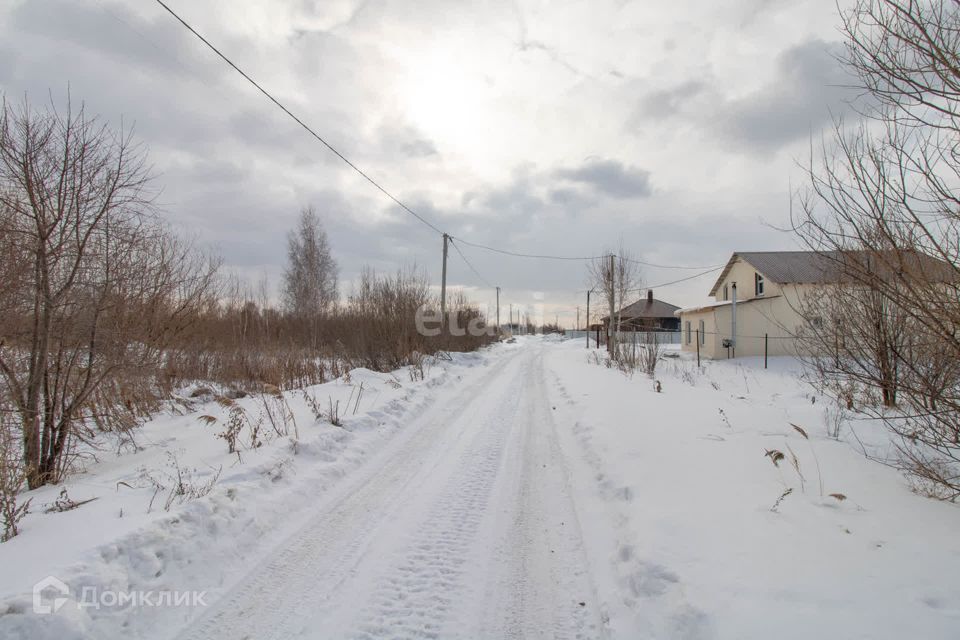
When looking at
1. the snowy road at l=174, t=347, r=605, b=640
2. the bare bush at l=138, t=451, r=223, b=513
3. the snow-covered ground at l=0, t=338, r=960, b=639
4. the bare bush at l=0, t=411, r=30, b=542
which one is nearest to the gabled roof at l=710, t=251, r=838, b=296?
the snow-covered ground at l=0, t=338, r=960, b=639

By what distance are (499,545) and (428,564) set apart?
60 cm

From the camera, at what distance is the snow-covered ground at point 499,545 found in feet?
7.73

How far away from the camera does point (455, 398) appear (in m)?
10.2

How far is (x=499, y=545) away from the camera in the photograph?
3320mm

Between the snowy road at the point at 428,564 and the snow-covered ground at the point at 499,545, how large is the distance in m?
0.02

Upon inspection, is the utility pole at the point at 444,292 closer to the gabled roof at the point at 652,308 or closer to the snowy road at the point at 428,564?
the snowy road at the point at 428,564

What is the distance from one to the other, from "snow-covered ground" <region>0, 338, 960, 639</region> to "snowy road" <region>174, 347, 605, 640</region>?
2cm

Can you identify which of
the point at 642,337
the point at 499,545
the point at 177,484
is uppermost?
the point at 642,337

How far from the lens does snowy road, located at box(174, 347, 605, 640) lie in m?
2.44

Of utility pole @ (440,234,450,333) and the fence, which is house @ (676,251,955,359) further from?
utility pole @ (440,234,450,333)

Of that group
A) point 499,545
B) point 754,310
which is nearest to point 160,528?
point 499,545

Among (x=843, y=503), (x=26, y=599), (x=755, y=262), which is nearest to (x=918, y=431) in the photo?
(x=843, y=503)

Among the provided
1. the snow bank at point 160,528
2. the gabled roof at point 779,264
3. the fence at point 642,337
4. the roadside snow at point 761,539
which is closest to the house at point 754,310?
the gabled roof at point 779,264

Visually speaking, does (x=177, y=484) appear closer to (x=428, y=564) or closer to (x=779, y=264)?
(x=428, y=564)
